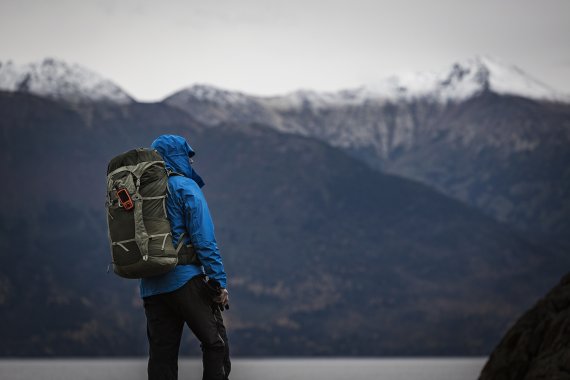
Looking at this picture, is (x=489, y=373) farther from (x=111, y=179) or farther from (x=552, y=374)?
(x=111, y=179)

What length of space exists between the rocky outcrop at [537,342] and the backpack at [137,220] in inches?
173

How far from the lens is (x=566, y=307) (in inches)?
529

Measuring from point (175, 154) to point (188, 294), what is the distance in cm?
149

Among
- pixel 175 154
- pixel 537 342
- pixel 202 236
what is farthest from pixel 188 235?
pixel 537 342

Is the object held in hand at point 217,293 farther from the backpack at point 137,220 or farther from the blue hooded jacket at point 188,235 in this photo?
the backpack at point 137,220

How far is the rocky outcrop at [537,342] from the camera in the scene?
476 inches

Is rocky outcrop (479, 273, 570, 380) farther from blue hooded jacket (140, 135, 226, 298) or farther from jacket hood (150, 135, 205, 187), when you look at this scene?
jacket hood (150, 135, 205, 187)

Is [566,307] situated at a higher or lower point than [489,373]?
higher

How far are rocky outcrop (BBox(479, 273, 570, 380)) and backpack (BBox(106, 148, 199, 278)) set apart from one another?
14.4 feet

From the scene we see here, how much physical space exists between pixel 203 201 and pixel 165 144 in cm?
81

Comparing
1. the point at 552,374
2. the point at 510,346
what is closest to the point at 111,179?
the point at 552,374

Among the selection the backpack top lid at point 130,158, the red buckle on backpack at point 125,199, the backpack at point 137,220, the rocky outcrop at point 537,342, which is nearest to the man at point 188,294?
the backpack at point 137,220

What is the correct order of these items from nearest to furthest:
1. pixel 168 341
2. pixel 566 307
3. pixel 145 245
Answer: pixel 145 245
pixel 168 341
pixel 566 307

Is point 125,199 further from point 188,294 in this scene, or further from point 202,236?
point 188,294
